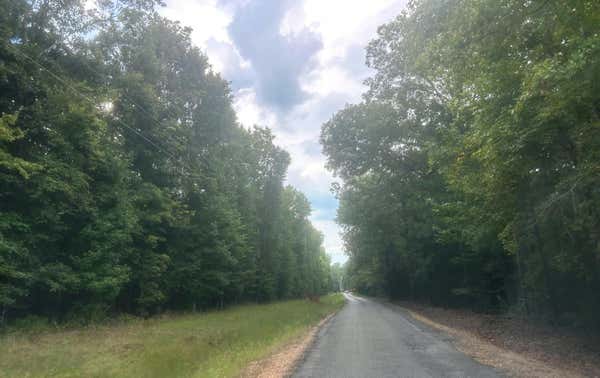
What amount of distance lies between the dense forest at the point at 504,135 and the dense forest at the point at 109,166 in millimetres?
10030

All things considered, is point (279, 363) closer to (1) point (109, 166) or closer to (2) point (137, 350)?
(2) point (137, 350)

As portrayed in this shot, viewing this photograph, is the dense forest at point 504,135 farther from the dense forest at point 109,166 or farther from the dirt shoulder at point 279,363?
the dense forest at point 109,166

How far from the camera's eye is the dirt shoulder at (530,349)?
8.89 m

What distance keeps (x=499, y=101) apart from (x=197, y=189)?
66.9 feet

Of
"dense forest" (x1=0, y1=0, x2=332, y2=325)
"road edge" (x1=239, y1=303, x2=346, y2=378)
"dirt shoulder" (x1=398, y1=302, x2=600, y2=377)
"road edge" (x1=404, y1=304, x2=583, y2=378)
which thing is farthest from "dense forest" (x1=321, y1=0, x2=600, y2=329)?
"dense forest" (x1=0, y1=0, x2=332, y2=325)

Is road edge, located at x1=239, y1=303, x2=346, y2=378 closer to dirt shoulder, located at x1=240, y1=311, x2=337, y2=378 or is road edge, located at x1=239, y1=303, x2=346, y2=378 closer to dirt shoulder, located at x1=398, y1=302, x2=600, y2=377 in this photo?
dirt shoulder, located at x1=240, y1=311, x2=337, y2=378

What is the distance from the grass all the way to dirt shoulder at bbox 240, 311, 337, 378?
36cm

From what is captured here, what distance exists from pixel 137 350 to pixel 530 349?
38.0 ft

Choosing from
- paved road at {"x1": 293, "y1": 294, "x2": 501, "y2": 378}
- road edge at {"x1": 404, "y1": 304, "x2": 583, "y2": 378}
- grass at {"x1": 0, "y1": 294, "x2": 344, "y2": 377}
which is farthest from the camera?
grass at {"x1": 0, "y1": 294, "x2": 344, "y2": 377}

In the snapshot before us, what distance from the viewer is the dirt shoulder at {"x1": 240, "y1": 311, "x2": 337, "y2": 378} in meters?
8.86

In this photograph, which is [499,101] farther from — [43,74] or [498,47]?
[43,74]

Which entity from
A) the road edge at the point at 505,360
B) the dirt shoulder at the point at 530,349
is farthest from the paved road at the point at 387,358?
the dirt shoulder at the point at 530,349

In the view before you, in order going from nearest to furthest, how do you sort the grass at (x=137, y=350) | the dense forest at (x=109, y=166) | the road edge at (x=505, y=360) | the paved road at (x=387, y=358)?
1. the road edge at (x=505, y=360)
2. the paved road at (x=387, y=358)
3. the grass at (x=137, y=350)
4. the dense forest at (x=109, y=166)

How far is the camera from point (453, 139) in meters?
16.1
